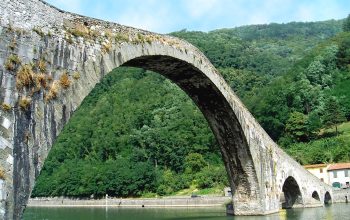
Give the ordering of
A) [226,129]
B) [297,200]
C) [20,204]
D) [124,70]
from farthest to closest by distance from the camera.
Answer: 1. [124,70]
2. [297,200]
3. [226,129]
4. [20,204]

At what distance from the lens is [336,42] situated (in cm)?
7619

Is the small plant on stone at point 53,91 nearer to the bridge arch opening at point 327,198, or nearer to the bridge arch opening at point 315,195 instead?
the bridge arch opening at point 315,195

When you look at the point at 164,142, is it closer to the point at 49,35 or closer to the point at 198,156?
the point at 198,156

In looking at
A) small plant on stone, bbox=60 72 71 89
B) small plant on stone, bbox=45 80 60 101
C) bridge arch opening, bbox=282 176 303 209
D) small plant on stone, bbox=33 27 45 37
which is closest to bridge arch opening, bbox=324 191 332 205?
bridge arch opening, bbox=282 176 303 209

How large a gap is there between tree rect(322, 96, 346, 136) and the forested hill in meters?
A: 0.14

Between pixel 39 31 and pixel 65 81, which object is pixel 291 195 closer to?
pixel 65 81

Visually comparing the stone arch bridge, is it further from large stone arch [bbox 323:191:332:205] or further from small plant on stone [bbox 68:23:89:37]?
large stone arch [bbox 323:191:332:205]

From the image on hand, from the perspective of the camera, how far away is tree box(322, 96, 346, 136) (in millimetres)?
59213

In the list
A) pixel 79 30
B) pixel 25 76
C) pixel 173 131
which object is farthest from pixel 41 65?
pixel 173 131

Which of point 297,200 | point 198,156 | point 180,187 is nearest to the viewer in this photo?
point 297,200

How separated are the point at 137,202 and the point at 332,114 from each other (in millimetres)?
27448

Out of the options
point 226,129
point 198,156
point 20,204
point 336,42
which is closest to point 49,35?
point 20,204

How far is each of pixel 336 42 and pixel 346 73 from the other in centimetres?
739

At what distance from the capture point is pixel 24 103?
1047 centimetres
